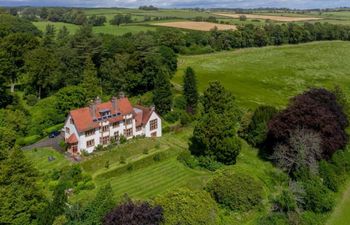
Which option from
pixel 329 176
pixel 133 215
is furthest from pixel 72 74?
pixel 329 176

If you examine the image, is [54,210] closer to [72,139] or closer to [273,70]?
[72,139]

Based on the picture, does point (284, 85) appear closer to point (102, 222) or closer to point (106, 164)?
point (106, 164)

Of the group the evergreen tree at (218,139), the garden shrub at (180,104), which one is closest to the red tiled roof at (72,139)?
the evergreen tree at (218,139)

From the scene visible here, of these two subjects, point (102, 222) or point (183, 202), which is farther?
point (183, 202)

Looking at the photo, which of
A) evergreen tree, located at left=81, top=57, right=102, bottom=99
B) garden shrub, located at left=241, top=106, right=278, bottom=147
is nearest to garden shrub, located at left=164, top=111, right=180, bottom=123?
garden shrub, located at left=241, top=106, right=278, bottom=147

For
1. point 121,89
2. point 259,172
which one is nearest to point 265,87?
point 121,89
